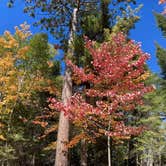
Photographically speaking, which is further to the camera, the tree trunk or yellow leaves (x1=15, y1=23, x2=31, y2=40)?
yellow leaves (x1=15, y1=23, x2=31, y2=40)

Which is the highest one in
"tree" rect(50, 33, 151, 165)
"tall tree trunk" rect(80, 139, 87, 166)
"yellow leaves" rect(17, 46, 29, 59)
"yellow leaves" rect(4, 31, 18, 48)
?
"yellow leaves" rect(4, 31, 18, 48)

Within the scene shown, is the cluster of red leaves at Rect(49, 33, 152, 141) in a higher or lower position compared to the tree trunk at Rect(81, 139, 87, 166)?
higher

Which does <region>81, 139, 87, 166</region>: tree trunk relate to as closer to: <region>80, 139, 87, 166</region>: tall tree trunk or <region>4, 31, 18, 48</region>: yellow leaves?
<region>80, 139, 87, 166</region>: tall tree trunk

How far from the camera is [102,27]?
46.4ft

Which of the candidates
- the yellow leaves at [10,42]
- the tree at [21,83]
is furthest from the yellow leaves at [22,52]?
the yellow leaves at [10,42]

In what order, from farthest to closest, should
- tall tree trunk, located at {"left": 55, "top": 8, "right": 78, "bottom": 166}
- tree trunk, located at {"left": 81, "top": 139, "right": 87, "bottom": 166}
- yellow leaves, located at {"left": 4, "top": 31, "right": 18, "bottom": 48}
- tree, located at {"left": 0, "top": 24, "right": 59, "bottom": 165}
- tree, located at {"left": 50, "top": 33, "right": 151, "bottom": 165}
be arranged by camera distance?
yellow leaves, located at {"left": 4, "top": 31, "right": 18, "bottom": 48}
tree, located at {"left": 0, "top": 24, "right": 59, "bottom": 165}
tree trunk, located at {"left": 81, "top": 139, "right": 87, "bottom": 166}
tall tree trunk, located at {"left": 55, "top": 8, "right": 78, "bottom": 166}
tree, located at {"left": 50, "top": 33, "right": 151, "bottom": 165}

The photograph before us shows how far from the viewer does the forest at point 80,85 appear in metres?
8.86

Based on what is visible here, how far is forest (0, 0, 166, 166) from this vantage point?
886 centimetres

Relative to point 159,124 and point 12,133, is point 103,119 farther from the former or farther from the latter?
point 159,124

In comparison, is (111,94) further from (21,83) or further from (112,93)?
(21,83)

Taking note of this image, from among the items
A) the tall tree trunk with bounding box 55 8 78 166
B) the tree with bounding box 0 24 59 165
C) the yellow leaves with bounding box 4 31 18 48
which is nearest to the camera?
the tall tree trunk with bounding box 55 8 78 166

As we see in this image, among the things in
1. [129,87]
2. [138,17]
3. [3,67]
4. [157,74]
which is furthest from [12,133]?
[157,74]

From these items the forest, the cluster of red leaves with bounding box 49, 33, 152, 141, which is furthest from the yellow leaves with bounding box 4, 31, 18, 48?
the cluster of red leaves with bounding box 49, 33, 152, 141

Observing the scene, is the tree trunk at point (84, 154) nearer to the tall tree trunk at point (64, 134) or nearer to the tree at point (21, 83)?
the tall tree trunk at point (64, 134)
